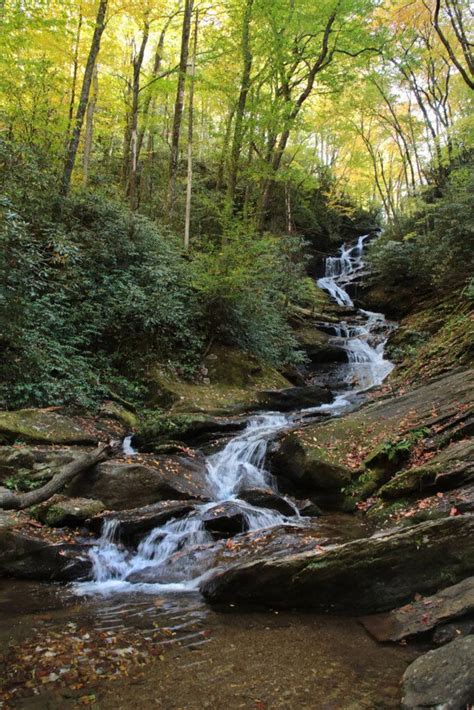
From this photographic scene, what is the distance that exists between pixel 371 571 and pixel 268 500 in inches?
115

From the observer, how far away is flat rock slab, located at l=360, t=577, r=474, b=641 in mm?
3689

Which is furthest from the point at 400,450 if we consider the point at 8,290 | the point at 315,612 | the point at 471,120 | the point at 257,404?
the point at 471,120

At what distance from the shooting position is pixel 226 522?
253 inches

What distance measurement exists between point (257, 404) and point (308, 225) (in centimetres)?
1835

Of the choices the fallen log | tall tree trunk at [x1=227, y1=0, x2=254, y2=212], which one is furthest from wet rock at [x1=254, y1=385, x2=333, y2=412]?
tall tree trunk at [x1=227, y1=0, x2=254, y2=212]

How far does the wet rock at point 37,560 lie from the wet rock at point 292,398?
667cm

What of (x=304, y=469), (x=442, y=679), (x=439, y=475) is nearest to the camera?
(x=442, y=679)

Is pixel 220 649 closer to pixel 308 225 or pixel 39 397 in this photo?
pixel 39 397

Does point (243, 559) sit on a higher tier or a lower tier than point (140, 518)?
lower

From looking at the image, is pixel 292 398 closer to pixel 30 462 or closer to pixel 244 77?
pixel 30 462

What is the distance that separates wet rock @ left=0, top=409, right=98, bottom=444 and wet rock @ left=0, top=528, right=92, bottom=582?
85.3 inches

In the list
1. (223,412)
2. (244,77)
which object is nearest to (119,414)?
(223,412)

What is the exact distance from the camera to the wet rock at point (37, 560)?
212 inches

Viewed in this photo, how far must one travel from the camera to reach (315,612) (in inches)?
175
